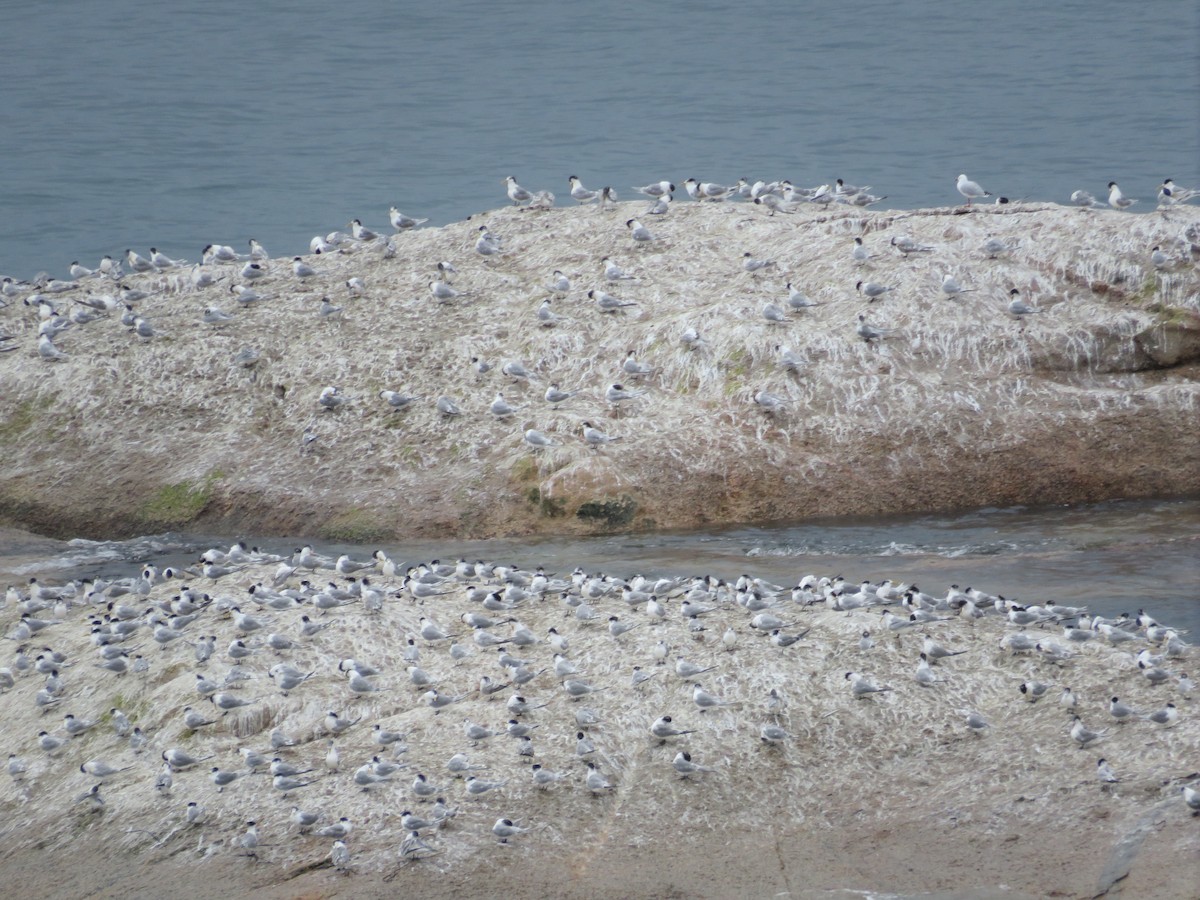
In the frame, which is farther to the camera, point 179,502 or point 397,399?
point 397,399

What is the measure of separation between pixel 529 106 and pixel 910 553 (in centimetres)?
5812

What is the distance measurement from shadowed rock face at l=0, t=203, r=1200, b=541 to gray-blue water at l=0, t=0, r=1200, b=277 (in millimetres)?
24858

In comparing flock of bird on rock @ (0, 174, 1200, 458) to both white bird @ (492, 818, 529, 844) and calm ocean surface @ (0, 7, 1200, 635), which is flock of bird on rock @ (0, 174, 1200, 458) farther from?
calm ocean surface @ (0, 7, 1200, 635)

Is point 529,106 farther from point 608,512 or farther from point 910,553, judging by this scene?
point 910,553

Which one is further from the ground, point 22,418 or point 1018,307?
point 1018,307

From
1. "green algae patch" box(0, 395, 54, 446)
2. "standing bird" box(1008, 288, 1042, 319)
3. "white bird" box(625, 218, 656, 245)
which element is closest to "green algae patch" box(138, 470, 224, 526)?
"green algae patch" box(0, 395, 54, 446)

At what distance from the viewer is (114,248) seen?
51.3m

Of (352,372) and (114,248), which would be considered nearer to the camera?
(352,372)

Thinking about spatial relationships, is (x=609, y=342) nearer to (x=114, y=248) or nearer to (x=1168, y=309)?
(x=1168, y=309)

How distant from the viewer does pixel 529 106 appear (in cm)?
7412

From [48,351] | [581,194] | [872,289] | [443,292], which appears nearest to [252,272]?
[48,351]

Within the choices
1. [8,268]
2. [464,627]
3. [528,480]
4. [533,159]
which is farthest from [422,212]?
[464,627]

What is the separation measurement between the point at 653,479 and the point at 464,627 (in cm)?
662

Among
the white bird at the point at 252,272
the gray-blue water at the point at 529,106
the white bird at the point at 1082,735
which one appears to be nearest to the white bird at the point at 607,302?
the white bird at the point at 252,272
